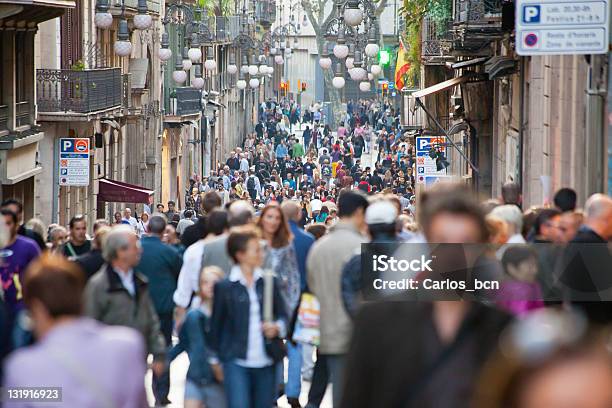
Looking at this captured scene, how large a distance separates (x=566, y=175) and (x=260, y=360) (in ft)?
34.6

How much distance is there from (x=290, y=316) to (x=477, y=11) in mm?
13933

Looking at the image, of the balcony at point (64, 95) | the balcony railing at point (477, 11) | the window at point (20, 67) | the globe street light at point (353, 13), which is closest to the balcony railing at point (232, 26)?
the balcony at point (64, 95)


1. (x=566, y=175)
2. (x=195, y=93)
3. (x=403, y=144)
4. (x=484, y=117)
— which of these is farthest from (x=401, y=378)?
(x=403, y=144)

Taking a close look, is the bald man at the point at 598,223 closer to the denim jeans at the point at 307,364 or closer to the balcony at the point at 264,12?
the denim jeans at the point at 307,364

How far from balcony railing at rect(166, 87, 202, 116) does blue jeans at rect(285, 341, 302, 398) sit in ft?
121

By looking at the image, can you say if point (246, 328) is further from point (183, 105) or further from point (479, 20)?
point (183, 105)

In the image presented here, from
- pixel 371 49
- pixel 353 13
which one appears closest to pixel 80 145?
pixel 353 13

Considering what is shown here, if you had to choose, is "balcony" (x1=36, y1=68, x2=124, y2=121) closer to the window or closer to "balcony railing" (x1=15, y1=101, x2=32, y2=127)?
"balcony railing" (x1=15, y1=101, x2=32, y2=127)

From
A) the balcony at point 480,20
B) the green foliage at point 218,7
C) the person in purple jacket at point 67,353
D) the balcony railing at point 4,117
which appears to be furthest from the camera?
the green foliage at point 218,7

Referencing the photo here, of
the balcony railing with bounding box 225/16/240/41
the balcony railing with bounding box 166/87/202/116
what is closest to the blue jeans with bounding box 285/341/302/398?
the balcony railing with bounding box 166/87/202/116

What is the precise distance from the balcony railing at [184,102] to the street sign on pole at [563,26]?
35.3 m

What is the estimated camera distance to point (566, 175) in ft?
61.1

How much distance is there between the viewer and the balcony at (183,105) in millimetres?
47844

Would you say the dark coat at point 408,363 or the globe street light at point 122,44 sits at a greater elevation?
the globe street light at point 122,44
